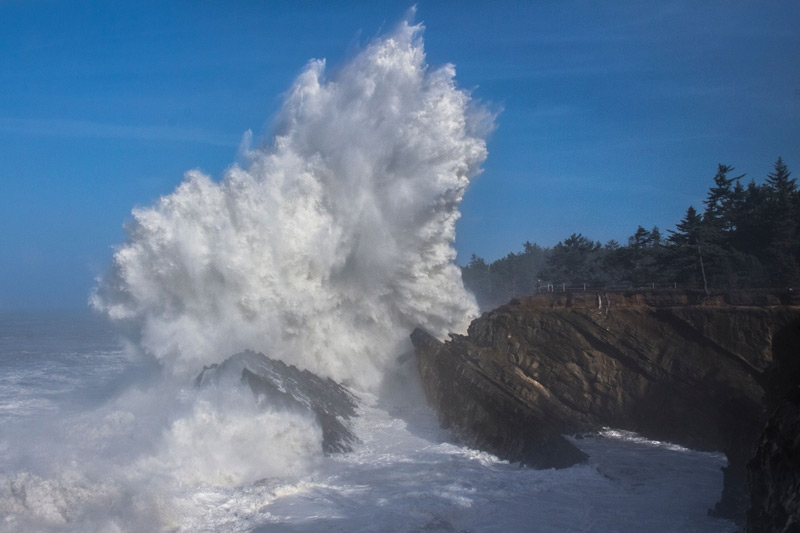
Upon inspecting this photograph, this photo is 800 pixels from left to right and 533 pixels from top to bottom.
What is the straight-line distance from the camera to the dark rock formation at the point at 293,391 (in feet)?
54.4

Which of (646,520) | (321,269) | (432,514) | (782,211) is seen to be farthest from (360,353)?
(782,211)

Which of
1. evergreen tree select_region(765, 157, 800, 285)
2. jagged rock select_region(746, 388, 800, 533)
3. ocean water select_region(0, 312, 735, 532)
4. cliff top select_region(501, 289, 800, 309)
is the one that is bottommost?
ocean water select_region(0, 312, 735, 532)

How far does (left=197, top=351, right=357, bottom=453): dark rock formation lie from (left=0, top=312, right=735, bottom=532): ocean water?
0.66 m

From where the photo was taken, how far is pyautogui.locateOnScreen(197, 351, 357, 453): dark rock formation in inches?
653

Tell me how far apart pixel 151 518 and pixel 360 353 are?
40.6 feet

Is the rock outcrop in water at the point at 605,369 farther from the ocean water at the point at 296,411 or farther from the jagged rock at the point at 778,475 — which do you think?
the jagged rock at the point at 778,475

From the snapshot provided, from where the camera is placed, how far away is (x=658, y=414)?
58.7 feet

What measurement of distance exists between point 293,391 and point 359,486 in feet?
17.0

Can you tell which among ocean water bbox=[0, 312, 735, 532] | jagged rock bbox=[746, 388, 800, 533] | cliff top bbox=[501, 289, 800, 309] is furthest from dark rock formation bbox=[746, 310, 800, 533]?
cliff top bbox=[501, 289, 800, 309]

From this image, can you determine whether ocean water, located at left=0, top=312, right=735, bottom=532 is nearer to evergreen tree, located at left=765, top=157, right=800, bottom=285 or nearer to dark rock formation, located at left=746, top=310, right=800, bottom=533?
dark rock formation, located at left=746, top=310, right=800, bottom=533

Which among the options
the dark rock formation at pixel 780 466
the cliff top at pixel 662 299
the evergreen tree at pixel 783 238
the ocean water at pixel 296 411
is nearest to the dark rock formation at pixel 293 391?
the ocean water at pixel 296 411

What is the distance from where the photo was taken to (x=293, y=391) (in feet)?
58.9

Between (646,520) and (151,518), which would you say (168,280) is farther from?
(646,520)

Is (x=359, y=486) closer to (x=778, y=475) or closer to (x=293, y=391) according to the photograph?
(x=293, y=391)
